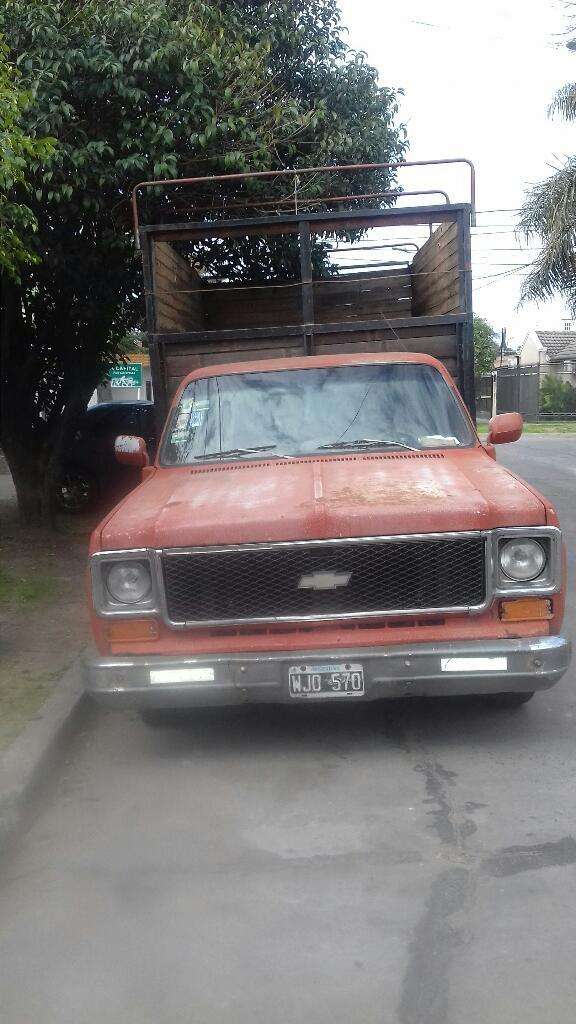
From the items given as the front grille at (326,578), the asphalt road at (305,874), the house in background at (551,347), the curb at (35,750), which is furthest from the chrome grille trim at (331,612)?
the house in background at (551,347)

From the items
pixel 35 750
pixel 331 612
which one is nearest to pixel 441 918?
pixel 331 612

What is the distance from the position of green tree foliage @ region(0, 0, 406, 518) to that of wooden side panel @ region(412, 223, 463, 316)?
6.86 ft

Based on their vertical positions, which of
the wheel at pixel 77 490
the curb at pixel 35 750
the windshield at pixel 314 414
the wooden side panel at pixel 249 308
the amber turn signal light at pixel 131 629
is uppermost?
the wooden side panel at pixel 249 308

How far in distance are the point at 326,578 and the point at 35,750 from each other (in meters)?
1.56

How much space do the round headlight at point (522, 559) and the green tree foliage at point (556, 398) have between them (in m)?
36.1

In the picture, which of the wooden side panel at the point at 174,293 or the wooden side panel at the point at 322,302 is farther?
the wooden side panel at the point at 322,302

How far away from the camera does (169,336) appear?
7.21 metres

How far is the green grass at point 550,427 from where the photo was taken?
1252 inches

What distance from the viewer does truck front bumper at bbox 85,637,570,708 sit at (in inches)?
170

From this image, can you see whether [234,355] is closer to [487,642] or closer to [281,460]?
[281,460]

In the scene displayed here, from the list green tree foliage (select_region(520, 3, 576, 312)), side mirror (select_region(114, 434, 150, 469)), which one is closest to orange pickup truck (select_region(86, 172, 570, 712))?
side mirror (select_region(114, 434, 150, 469))

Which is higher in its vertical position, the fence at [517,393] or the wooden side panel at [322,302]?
the wooden side panel at [322,302]

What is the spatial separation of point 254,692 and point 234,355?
11.2 feet

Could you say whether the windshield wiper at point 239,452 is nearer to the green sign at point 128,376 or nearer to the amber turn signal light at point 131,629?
the amber turn signal light at point 131,629
